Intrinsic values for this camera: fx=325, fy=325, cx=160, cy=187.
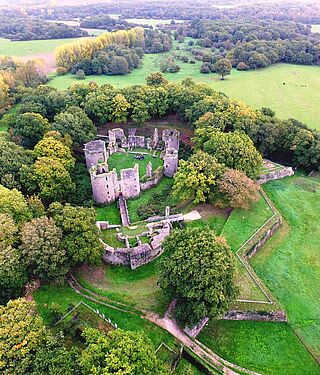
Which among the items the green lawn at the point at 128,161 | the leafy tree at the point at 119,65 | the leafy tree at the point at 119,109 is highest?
the leafy tree at the point at 119,109

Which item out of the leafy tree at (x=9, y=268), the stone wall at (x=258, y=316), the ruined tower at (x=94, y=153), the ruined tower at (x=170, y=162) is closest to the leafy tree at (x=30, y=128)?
the ruined tower at (x=94, y=153)

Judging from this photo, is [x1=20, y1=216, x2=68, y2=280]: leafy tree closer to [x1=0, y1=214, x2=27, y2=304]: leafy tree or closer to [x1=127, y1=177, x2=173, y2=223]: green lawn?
[x1=0, y1=214, x2=27, y2=304]: leafy tree

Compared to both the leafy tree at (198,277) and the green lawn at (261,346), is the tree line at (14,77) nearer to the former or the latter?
the leafy tree at (198,277)

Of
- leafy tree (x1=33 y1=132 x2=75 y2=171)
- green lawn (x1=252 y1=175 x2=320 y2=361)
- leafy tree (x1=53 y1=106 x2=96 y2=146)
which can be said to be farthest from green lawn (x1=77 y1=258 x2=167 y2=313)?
A: leafy tree (x1=53 y1=106 x2=96 y2=146)

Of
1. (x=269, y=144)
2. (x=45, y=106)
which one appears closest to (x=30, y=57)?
(x=45, y=106)

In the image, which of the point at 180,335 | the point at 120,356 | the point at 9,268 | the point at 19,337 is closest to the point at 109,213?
the point at 9,268

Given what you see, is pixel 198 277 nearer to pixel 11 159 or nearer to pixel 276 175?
pixel 276 175
